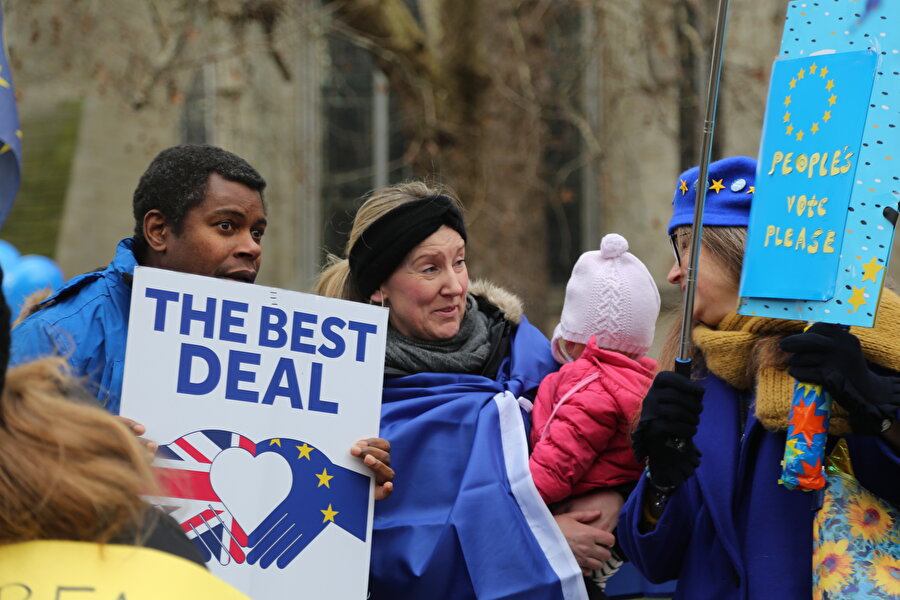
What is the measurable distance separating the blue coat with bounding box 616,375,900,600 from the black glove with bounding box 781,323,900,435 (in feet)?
0.40

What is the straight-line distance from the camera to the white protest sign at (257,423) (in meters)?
2.76

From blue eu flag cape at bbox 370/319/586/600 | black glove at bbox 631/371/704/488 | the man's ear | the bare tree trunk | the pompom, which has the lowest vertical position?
blue eu flag cape at bbox 370/319/586/600

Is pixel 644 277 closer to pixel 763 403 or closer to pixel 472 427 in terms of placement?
pixel 472 427

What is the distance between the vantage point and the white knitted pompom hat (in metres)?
3.32

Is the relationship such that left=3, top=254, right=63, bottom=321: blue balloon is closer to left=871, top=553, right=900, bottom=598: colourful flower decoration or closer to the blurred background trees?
the blurred background trees

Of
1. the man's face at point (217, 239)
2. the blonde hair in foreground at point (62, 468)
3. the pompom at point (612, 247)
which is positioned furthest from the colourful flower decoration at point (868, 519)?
the man's face at point (217, 239)

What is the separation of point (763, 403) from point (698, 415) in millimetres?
145

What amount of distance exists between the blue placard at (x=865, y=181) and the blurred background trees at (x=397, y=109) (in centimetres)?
545

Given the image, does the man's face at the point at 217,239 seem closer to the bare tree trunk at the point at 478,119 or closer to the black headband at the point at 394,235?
the black headband at the point at 394,235

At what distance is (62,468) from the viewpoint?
153cm

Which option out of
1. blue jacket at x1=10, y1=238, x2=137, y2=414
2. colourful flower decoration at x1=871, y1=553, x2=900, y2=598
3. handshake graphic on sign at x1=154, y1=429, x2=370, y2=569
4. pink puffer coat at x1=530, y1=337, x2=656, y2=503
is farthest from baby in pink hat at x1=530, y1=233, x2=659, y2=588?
blue jacket at x1=10, y1=238, x2=137, y2=414

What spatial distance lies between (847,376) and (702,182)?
20.8 inches

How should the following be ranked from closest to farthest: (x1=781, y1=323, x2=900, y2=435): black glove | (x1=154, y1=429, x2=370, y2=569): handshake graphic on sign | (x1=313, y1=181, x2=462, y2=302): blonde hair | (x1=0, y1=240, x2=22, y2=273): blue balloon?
1. (x1=781, y1=323, x2=900, y2=435): black glove
2. (x1=154, y1=429, x2=370, y2=569): handshake graphic on sign
3. (x1=313, y1=181, x2=462, y2=302): blonde hair
4. (x1=0, y1=240, x2=22, y2=273): blue balloon

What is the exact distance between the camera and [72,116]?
1152cm
